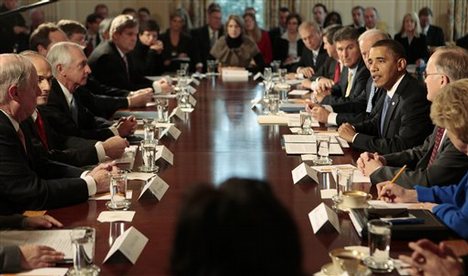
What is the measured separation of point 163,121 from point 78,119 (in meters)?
0.52

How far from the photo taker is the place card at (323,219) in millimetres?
2516

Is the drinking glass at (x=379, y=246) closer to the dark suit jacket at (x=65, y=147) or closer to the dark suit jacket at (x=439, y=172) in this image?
the dark suit jacket at (x=439, y=172)

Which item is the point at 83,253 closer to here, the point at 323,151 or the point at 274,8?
the point at 323,151

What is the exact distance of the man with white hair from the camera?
6680 mm

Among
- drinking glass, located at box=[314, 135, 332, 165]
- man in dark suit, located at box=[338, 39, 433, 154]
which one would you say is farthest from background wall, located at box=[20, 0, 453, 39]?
drinking glass, located at box=[314, 135, 332, 165]

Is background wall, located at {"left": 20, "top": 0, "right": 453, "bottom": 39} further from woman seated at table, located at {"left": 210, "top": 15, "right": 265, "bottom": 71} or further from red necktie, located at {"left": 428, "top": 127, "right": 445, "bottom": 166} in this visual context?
red necktie, located at {"left": 428, "top": 127, "right": 445, "bottom": 166}

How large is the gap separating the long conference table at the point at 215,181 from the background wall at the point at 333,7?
734cm

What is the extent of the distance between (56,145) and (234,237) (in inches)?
A: 127

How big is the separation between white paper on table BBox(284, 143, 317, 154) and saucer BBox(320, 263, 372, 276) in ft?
5.72

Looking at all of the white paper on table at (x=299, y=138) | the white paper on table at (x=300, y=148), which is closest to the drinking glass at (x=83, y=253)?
the white paper on table at (x=300, y=148)

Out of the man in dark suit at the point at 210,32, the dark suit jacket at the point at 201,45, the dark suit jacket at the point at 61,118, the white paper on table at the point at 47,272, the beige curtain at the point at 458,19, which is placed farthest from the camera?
the beige curtain at the point at 458,19

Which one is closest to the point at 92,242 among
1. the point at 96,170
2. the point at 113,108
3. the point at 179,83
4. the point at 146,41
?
the point at 96,170

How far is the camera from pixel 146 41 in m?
8.77

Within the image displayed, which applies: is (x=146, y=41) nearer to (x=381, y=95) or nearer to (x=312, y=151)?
(x=381, y=95)
